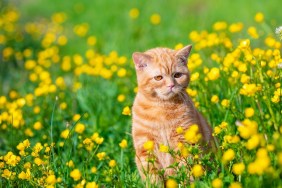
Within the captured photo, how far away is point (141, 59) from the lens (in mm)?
3549

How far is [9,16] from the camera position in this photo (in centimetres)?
834

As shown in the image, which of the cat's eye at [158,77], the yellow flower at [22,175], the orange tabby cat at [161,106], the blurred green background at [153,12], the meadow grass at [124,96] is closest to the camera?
the meadow grass at [124,96]

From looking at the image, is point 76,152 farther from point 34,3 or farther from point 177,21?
point 34,3

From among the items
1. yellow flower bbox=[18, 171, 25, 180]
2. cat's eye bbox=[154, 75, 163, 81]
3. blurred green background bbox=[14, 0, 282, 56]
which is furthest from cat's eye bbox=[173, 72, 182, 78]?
blurred green background bbox=[14, 0, 282, 56]

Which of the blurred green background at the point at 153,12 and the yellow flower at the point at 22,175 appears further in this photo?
the blurred green background at the point at 153,12

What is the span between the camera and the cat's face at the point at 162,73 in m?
3.44

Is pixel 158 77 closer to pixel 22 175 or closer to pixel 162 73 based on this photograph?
pixel 162 73

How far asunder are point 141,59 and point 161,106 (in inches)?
14.8

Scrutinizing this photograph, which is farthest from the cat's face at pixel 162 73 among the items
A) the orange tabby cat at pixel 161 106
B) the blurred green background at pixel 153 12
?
the blurred green background at pixel 153 12

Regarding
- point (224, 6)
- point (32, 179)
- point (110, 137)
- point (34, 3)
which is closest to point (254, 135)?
point (32, 179)

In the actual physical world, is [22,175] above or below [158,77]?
below

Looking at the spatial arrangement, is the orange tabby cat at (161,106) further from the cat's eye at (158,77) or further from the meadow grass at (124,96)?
the meadow grass at (124,96)

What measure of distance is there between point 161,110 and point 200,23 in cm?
425

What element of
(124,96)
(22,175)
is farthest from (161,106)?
(124,96)
